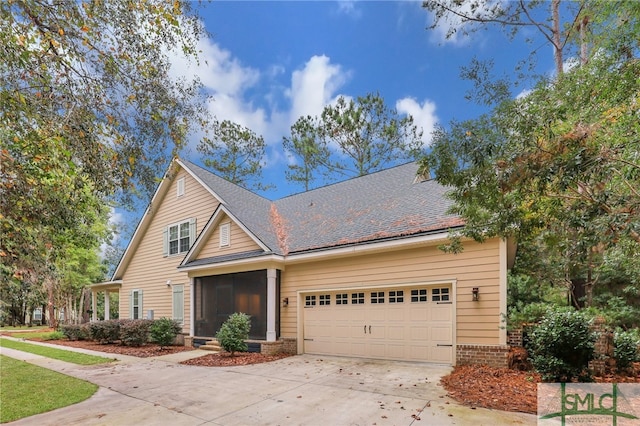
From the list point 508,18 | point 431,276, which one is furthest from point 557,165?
point 508,18

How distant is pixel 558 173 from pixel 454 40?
37.9ft

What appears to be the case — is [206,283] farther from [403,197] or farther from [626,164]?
[626,164]

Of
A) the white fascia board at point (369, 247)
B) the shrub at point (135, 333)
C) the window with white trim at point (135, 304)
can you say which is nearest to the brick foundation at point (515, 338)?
the white fascia board at point (369, 247)

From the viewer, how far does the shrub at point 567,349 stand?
6.00m

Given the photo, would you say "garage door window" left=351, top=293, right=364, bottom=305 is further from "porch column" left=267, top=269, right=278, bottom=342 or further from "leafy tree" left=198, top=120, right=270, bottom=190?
"leafy tree" left=198, top=120, right=270, bottom=190

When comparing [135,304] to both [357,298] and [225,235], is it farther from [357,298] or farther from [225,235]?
[357,298]

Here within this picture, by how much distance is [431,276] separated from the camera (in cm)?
884

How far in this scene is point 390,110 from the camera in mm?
21781

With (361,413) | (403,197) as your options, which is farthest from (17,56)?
(403,197)

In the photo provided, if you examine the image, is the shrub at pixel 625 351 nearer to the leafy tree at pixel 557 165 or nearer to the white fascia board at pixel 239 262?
the leafy tree at pixel 557 165

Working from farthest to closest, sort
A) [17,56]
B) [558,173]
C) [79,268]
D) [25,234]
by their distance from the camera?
[79,268] → [25,234] → [17,56] → [558,173]

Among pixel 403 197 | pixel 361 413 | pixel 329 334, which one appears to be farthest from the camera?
pixel 403 197

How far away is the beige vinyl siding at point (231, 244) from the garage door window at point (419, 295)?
5120 millimetres

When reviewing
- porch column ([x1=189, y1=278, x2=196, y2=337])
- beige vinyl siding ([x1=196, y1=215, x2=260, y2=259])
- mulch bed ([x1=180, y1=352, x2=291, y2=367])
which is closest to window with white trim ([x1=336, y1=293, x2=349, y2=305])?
mulch bed ([x1=180, y1=352, x2=291, y2=367])
